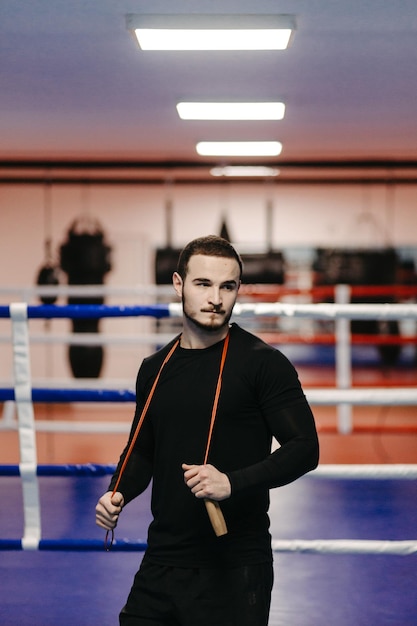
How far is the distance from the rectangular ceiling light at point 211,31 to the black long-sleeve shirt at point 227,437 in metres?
2.08

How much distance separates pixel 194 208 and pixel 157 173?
0.88 m

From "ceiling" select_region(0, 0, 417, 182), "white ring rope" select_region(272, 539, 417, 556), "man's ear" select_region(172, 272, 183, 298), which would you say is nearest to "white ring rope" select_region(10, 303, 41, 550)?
"white ring rope" select_region(272, 539, 417, 556)

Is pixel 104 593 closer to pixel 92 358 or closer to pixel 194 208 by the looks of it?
pixel 92 358

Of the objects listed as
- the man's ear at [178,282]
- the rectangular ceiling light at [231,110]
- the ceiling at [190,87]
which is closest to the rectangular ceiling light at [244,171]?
the ceiling at [190,87]

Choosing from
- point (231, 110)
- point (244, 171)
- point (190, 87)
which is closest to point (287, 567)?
point (190, 87)

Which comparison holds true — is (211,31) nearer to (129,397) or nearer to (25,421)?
(129,397)

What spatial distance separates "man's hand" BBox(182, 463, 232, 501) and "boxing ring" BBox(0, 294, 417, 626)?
3.00ft

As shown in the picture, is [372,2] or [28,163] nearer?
[372,2]

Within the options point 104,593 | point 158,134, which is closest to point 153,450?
point 104,593

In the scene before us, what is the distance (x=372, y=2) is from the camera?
3.00 m

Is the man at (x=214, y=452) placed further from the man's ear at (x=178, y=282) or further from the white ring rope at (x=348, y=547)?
the white ring rope at (x=348, y=547)

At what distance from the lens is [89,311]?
2320 mm

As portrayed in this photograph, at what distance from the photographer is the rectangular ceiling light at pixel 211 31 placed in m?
3.18

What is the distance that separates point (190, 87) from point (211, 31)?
3.59ft
